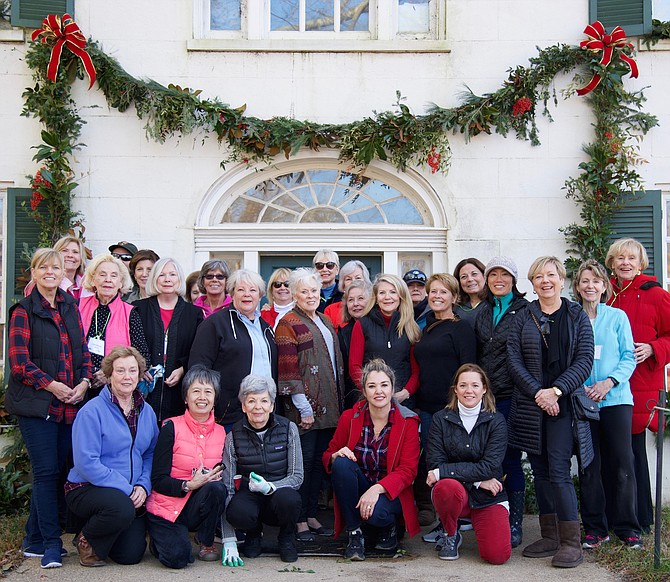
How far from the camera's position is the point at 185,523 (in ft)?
17.0

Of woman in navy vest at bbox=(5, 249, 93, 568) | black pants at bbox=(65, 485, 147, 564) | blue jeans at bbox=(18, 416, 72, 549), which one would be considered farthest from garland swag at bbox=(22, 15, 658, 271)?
black pants at bbox=(65, 485, 147, 564)

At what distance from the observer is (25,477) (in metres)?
6.80

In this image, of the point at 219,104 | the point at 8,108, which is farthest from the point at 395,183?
the point at 8,108

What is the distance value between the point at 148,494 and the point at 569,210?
14.1 ft

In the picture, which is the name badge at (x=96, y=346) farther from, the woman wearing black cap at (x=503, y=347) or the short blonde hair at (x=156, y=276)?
the woman wearing black cap at (x=503, y=347)

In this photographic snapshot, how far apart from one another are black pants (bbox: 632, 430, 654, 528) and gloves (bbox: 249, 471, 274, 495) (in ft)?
7.93

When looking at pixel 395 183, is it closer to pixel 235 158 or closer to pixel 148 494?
pixel 235 158

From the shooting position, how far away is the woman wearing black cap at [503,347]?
5594mm

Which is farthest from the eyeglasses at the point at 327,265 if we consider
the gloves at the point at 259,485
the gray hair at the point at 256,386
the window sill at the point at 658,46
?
the window sill at the point at 658,46

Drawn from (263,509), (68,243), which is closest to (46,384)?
(68,243)

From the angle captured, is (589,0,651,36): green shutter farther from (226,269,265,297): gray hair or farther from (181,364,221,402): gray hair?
(181,364,221,402): gray hair

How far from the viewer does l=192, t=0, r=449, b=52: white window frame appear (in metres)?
7.52

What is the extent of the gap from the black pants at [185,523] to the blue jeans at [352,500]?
0.69 meters

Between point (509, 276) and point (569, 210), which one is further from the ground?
point (569, 210)
